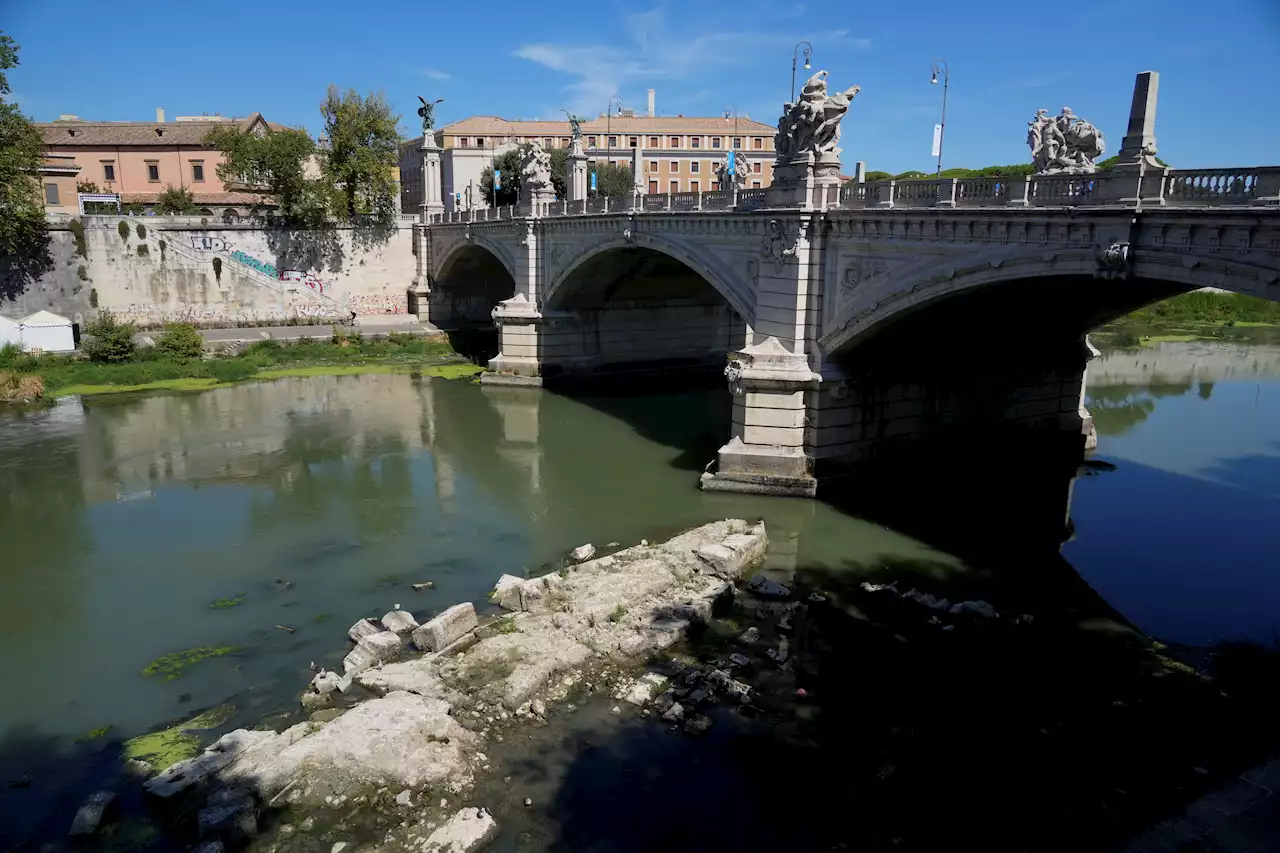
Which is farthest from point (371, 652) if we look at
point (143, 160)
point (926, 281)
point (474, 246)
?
point (143, 160)

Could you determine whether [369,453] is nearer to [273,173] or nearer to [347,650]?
[347,650]

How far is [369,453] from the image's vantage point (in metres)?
25.6

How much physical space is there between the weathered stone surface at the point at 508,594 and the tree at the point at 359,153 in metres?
35.2

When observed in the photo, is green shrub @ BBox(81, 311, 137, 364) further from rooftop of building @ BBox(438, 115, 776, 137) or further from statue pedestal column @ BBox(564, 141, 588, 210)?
rooftop of building @ BBox(438, 115, 776, 137)

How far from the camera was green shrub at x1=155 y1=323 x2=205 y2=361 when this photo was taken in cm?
3700

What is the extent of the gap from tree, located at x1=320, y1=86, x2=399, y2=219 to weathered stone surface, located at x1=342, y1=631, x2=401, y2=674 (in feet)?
120

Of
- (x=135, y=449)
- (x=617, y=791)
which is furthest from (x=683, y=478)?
(x=135, y=449)

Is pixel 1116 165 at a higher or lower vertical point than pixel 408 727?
higher

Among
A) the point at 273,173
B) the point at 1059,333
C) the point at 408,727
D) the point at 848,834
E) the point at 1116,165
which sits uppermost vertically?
the point at 273,173

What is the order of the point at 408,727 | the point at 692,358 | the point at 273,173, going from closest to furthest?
the point at 408,727
the point at 692,358
the point at 273,173

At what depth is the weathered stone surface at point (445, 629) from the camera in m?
13.2

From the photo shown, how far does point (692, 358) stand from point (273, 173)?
2286 cm

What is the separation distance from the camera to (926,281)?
17578mm

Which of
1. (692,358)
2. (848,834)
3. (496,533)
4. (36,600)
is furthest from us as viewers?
(692,358)
